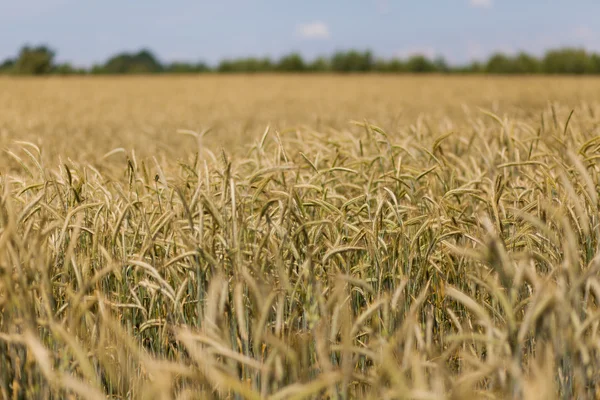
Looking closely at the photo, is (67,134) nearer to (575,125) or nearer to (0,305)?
(575,125)

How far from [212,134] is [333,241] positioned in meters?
5.38

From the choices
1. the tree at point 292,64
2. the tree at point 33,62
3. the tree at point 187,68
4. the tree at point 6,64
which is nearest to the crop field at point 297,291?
the tree at point 292,64

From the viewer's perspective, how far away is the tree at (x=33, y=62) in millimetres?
40906

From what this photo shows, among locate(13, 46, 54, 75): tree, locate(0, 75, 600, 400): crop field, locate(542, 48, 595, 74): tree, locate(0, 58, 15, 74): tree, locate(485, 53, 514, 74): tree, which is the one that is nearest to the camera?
locate(0, 75, 600, 400): crop field

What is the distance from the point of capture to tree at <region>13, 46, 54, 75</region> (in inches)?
1610

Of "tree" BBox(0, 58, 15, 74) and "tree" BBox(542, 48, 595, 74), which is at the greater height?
"tree" BBox(0, 58, 15, 74)

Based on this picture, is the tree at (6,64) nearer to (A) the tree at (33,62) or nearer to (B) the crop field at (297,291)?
(A) the tree at (33,62)

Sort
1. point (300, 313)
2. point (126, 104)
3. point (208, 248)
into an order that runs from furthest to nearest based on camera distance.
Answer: point (126, 104)
point (300, 313)
point (208, 248)

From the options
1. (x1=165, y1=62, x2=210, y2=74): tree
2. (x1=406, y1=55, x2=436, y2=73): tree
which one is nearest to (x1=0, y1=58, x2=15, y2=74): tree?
(x1=165, y1=62, x2=210, y2=74): tree

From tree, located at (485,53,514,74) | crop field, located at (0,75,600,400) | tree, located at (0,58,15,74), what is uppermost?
tree, located at (0,58,15,74)

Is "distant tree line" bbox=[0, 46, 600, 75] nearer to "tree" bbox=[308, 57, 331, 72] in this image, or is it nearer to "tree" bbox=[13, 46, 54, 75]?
"tree" bbox=[308, 57, 331, 72]

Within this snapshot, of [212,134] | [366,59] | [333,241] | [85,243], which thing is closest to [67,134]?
[212,134]

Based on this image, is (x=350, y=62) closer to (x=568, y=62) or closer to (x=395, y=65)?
(x=395, y=65)

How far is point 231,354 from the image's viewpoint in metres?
1.08
